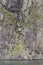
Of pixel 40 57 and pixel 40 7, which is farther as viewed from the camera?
pixel 40 7

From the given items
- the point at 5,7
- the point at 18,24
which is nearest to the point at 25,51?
the point at 18,24

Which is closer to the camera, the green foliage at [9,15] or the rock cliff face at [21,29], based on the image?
the rock cliff face at [21,29]

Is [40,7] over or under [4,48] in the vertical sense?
over

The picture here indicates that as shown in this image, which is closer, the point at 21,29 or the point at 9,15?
the point at 21,29

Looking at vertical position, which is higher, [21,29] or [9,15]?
[9,15]

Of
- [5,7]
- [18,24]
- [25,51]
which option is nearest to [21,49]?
[25,51]

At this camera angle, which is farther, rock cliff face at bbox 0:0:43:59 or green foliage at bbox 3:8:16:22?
green foliage at bbox 3:8:16:22

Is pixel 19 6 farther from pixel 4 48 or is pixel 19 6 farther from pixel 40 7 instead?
pixel 4 48

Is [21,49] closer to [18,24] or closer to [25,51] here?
[25,51]
